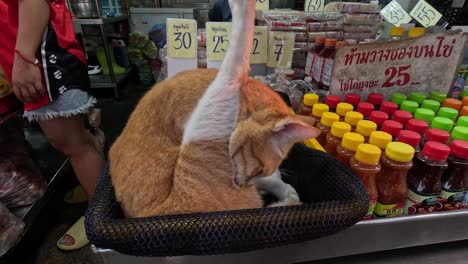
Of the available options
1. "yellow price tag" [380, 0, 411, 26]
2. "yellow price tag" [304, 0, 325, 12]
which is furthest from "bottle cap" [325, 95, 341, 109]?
"yellow price tag" [304, 0, 325, 12]

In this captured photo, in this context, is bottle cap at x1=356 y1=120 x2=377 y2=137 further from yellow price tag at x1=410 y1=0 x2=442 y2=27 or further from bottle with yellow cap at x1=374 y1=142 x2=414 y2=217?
yellow price tag at x1=410 y1=0 x2=442 y2=27

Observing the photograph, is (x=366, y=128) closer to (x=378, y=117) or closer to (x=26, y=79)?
(x=378, y=117)

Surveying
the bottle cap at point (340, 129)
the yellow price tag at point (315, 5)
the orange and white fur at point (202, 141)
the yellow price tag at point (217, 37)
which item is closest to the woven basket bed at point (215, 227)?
the orange and white fur at point (202, 141)

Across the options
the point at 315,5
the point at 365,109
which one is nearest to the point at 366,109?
the point at 365,109

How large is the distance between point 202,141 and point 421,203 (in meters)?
0.49

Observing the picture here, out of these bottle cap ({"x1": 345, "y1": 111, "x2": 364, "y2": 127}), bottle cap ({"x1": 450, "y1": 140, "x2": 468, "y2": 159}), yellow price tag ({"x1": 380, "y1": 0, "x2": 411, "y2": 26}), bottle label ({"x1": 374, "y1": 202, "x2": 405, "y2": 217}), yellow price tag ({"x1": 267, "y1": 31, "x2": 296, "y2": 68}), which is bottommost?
bottle label ({"x1": 374, "y1": 202, "x2": 405, "y2": 217})

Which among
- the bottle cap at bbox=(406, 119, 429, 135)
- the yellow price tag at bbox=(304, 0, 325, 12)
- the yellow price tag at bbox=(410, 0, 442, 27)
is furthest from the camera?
the yellow price tag at bbox=(304, 0, 325, 12)

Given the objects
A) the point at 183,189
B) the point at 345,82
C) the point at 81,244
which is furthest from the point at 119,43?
the point at 183,189

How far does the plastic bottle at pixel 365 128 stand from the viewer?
1.98 ft

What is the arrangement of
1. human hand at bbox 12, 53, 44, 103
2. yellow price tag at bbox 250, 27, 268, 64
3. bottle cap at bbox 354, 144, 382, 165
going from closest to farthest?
bottle cap at bbox 354, 144, 382, 165
human hand at bbox 12, 53, 44, 103
yellow price tag at bbox 250, 27, 268, 64

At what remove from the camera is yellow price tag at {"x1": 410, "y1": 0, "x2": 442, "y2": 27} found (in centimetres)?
118

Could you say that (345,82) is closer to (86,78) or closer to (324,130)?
(324,130)

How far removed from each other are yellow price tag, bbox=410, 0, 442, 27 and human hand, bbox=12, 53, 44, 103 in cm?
146

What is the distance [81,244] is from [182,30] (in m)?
1.02
